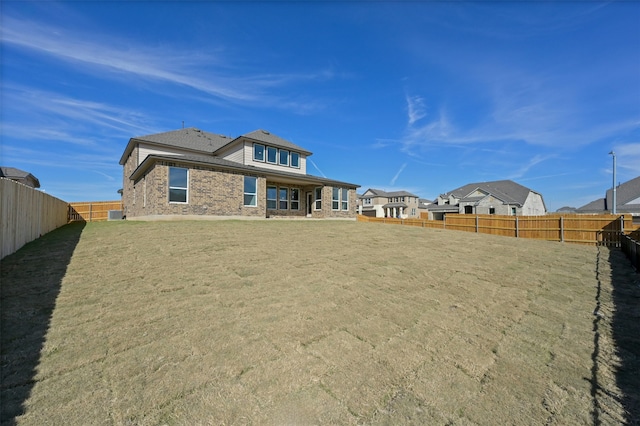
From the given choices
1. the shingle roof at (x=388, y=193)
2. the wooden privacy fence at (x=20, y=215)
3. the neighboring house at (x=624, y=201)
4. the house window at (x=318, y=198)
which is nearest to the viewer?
the wooden privacy fence at (x=20, y=215)

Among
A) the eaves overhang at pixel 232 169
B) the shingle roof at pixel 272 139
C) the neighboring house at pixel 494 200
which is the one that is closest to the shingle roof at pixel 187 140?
the shingle roof at pixel 272 139

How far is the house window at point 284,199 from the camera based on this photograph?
20.5m

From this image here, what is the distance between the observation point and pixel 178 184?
13.9 meters

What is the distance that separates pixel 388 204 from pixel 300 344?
5347 cm

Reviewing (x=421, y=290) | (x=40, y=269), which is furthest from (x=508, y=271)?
(x=40, y=269)

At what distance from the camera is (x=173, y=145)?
65.7ft

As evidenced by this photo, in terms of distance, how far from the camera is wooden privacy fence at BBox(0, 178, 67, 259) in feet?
21.0

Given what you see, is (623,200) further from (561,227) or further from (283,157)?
(283,157)

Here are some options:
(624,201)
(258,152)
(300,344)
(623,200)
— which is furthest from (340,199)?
(623,200)

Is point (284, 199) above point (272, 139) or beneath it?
beneath

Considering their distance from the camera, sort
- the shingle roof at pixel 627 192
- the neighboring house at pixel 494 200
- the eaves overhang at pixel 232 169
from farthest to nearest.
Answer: the neighboring house at pixel 494 200 → the shingle roof at pixel 627 192 → the eaves overhang at pixel 232 169

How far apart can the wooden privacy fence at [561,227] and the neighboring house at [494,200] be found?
2375 centimetres

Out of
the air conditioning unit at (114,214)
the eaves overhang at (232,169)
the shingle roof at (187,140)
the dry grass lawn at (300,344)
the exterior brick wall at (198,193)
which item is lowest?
the dry grass lawn at (300,344)

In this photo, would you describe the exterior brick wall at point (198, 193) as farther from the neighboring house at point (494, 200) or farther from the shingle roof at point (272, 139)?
the neighboring house at point (494, 200)
